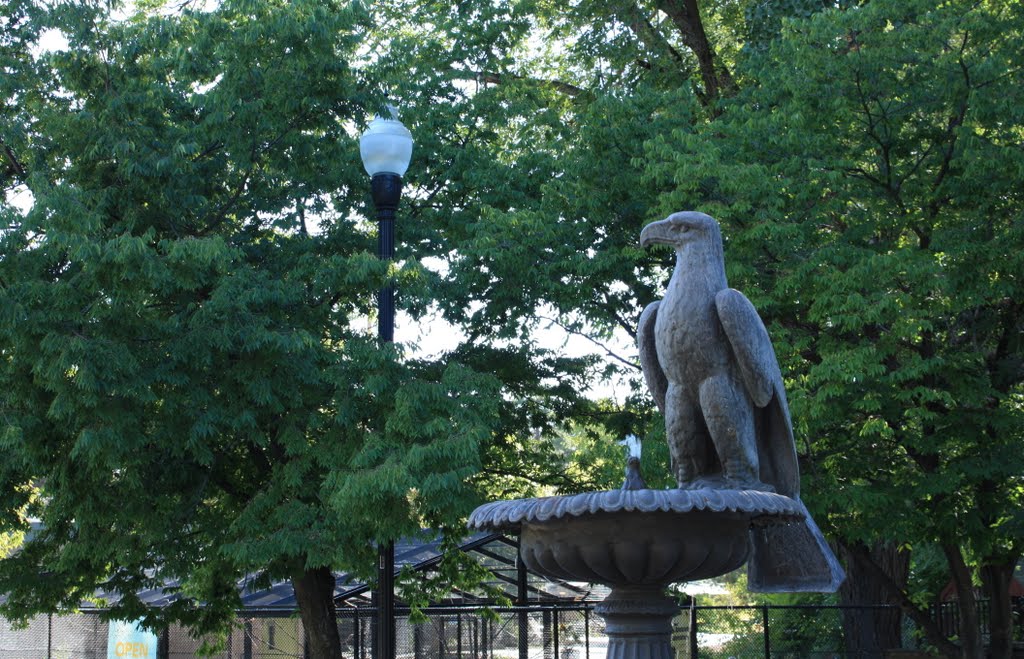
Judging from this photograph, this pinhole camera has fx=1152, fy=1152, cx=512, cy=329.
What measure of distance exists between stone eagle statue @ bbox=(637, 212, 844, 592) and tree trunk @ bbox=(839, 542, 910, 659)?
10.7 metres

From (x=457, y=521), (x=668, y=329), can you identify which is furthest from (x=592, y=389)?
(x=668, y=329)

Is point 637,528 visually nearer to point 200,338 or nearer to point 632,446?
point 632,446

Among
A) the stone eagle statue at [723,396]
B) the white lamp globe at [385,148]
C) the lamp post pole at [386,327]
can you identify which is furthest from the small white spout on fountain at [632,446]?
the white lamp globe at [385,148]

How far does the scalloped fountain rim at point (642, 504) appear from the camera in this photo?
514 cm

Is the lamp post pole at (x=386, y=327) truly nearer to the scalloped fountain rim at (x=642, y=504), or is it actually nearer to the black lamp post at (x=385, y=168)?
the black lamp post at (x=385, y=168)

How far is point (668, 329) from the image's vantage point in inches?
247

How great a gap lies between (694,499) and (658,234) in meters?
1.87

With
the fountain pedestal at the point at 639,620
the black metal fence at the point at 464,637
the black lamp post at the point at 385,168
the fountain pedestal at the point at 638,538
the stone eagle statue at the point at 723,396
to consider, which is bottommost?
the black metal fence at the point at 464,637

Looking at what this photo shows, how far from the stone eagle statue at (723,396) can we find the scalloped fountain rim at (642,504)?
0.69 m

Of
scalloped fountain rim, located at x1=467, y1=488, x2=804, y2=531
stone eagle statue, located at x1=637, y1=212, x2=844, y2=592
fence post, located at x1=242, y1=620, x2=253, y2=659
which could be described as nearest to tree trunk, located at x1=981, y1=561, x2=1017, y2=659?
fence post, located at x1=242, y1=620, x2=253, y2=659

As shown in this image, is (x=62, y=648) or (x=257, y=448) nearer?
(x=257, y=448)

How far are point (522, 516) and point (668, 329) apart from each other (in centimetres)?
150

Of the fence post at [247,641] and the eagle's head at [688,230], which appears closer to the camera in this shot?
the eagle's head at [688,230]

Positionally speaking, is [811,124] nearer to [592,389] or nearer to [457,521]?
[592,389]
